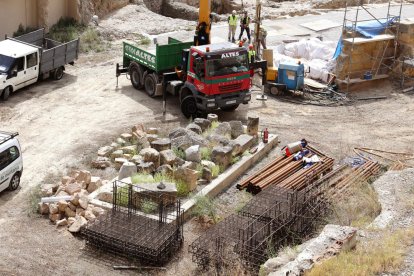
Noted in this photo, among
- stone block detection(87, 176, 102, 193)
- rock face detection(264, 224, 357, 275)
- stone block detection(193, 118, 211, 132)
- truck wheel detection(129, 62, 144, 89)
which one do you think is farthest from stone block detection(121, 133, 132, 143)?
rock face detection(264, 224, 357, 275)

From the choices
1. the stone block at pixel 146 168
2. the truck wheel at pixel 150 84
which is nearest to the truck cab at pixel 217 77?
the truck wheel at pixel 150 84

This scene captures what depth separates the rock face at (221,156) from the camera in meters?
19.0

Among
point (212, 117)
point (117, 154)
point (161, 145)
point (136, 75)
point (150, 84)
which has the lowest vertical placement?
point (117, 154)

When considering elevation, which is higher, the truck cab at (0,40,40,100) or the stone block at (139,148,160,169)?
the truck cab at (0,40,40,100)

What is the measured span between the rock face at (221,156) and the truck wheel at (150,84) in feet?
19.6

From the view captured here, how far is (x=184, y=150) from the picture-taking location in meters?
19.3

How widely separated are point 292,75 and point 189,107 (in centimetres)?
443

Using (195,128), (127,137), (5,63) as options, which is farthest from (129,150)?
(5,63)

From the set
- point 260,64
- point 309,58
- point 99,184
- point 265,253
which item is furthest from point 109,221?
point 309,58

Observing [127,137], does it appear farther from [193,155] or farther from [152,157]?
[193,155]

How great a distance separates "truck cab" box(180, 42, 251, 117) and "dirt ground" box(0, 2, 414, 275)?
108 cm

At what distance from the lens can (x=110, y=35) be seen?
31.6 meters

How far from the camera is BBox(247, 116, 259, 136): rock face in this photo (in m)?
21.0

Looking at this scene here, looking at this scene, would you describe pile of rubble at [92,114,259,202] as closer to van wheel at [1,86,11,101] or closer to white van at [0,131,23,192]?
white van at [0,131,23,192]
